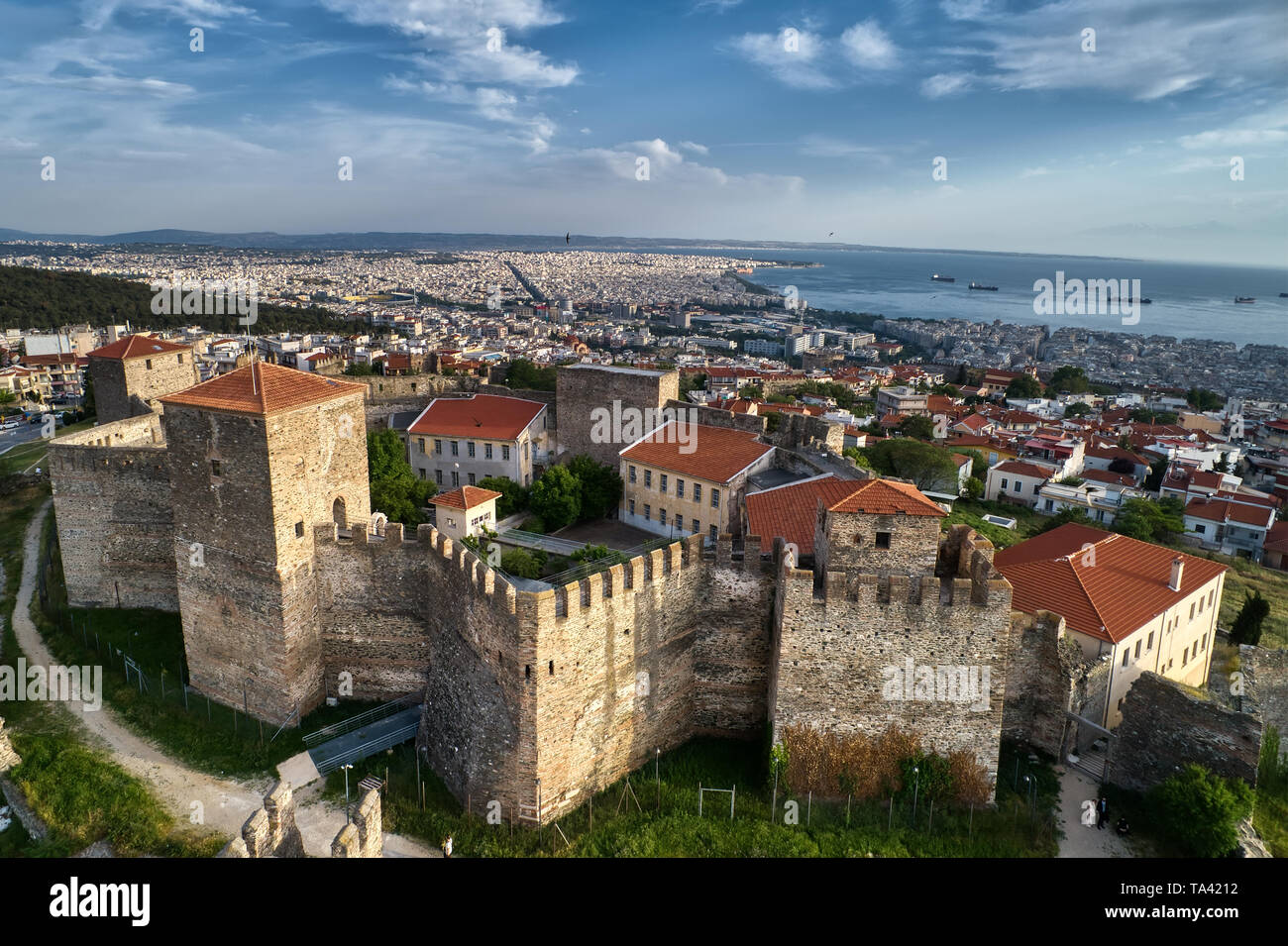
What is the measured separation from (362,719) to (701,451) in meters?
17.2

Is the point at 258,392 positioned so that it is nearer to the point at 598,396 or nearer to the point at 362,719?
the point at 362,719

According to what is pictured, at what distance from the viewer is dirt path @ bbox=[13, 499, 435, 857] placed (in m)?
16.0

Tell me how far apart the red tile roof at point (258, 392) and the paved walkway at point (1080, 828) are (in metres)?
18.3

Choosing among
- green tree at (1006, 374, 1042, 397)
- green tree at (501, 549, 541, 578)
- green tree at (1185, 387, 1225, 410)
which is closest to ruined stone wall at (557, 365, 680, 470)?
green tree at (501, 549, 541, 578)

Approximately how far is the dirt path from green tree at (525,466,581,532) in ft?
53.9

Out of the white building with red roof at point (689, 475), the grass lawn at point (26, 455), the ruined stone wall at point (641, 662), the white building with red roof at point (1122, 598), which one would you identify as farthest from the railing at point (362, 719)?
the grass lawn at point (26, 455)

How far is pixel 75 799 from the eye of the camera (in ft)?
56.6

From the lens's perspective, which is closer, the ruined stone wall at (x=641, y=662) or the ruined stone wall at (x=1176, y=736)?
the ruined stone wall at (x=641, y=662)

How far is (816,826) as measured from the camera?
16000 mm

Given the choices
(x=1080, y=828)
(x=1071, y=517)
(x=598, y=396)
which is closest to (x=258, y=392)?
(x=1080, y=828)

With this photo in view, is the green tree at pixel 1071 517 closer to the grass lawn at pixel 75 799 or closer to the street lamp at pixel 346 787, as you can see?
the street lamp at pixel 346 787

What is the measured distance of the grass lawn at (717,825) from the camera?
15406 mm
